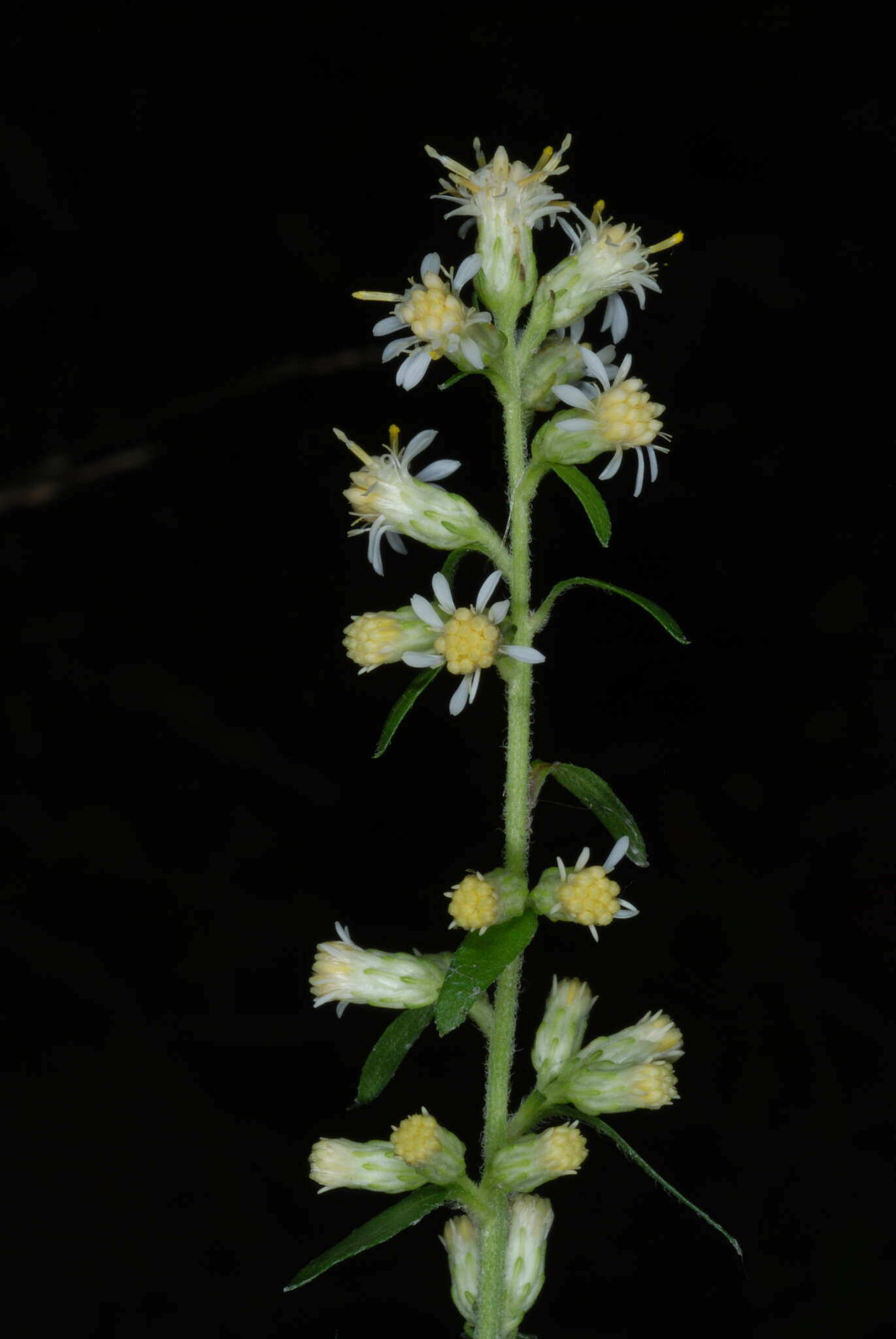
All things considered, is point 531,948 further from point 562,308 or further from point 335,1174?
point 562,308

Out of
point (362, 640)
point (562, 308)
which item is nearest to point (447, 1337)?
point (362, 640)

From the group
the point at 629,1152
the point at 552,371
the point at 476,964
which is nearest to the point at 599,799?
the point at 476,964

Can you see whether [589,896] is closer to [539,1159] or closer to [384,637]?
[539,1159]

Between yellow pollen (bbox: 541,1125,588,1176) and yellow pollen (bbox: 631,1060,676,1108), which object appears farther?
yellow pollen (bbox: 631,1060,676,1108)

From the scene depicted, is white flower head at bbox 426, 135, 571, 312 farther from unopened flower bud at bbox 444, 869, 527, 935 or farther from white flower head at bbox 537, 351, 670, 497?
unopened flower bud at bbox 444, 869, 527, 935

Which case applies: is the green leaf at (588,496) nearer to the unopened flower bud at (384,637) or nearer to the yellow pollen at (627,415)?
the yellow pollen at (627,415)

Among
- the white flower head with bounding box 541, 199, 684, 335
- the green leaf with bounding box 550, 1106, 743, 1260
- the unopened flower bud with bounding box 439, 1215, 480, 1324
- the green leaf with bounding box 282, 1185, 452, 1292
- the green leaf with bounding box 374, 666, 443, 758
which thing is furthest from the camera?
the white flower head with bounding box 541, 199, 684, 335

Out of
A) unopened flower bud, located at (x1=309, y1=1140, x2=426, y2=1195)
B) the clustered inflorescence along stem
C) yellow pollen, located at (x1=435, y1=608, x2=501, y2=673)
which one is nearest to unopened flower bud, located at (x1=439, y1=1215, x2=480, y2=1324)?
the clustered inflorescence along stem

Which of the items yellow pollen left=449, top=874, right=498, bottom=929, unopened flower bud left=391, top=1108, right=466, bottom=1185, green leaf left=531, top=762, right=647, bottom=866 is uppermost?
green leaf left=531, top=762, right=647, bottom=866
